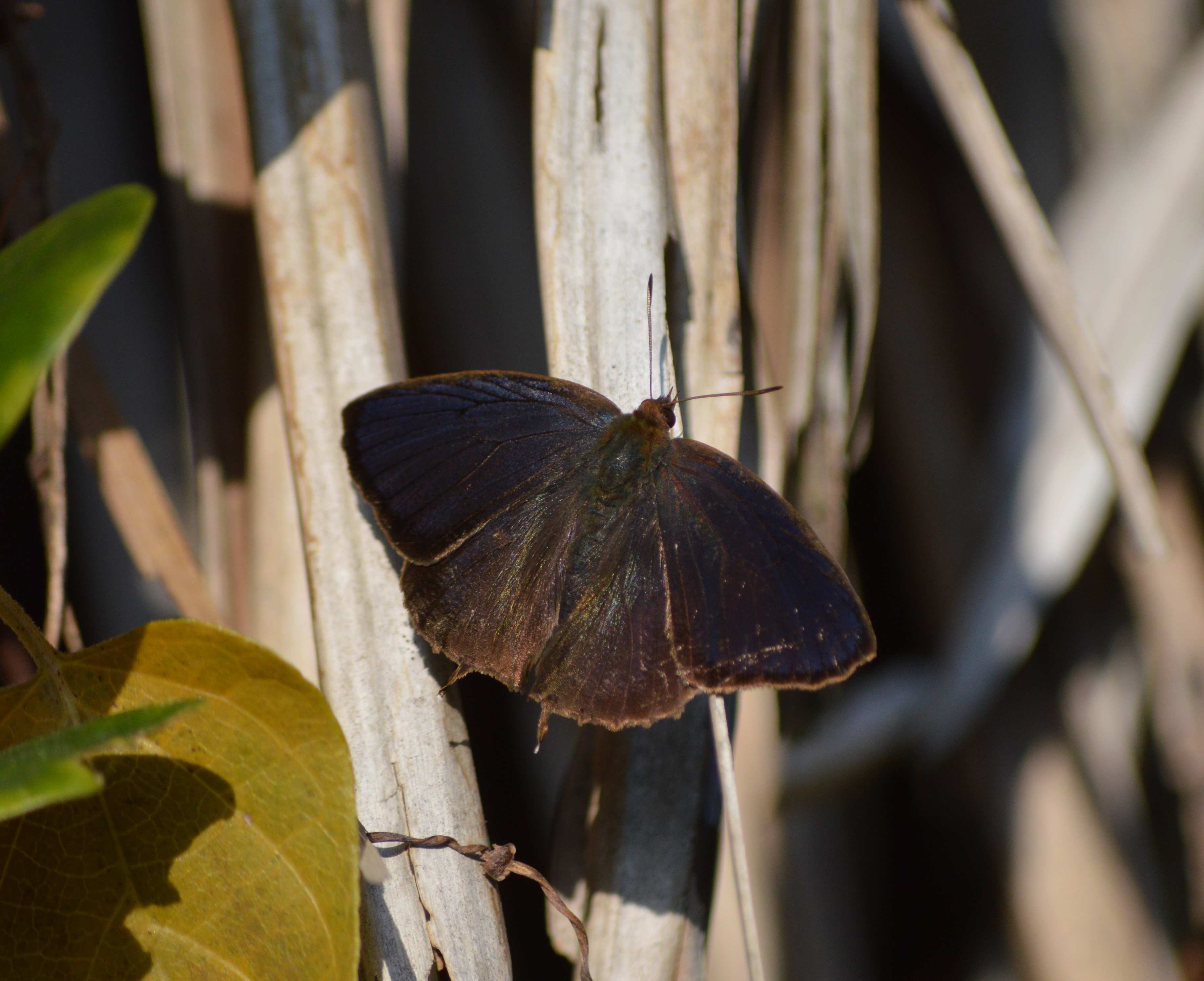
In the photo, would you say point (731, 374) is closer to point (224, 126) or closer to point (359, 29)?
point (359, 29)

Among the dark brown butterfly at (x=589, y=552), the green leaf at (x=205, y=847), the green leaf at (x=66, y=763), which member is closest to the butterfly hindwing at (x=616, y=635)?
the dark brown butterfly at (x=589, y=552)

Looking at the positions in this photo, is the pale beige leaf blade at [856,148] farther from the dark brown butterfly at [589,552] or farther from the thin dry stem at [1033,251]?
the dark brown butterfly at [589,552]

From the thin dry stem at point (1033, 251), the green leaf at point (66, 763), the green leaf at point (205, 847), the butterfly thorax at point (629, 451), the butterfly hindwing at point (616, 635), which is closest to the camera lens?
the green leaf at point (66, 763)

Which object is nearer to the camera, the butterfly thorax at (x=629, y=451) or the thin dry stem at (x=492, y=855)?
the thin dry stem at (x=492, y=855)

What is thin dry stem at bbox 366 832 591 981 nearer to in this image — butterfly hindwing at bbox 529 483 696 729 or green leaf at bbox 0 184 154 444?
butterfly hindwing at bbox 529 483 696 729

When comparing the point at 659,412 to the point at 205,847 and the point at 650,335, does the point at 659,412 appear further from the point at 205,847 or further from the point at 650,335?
the point at 205,847

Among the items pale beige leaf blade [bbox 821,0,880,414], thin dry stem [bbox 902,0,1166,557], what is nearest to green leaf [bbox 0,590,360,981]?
pale beige leaf blade [bbox 821,0,880,414]

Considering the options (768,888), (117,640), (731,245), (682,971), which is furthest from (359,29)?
(768,888)
